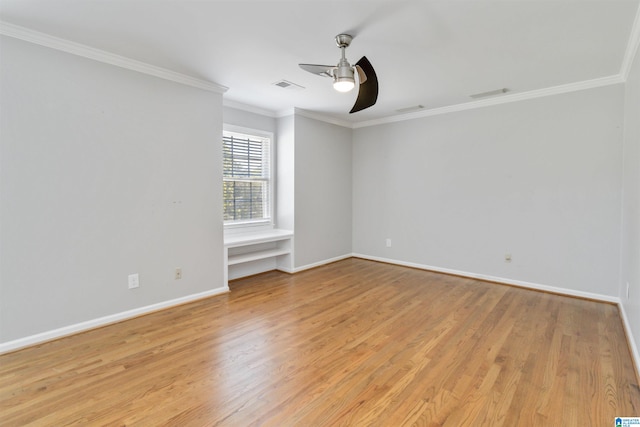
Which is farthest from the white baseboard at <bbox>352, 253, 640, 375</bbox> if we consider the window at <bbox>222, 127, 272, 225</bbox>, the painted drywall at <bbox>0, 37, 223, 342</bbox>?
the painted drywall at <bbox>0, 37, 223, 342</bbox>

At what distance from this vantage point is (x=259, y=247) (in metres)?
4.79

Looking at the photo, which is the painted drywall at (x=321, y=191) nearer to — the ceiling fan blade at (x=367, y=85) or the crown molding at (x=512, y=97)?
the crown molding at (x=512, y=97)

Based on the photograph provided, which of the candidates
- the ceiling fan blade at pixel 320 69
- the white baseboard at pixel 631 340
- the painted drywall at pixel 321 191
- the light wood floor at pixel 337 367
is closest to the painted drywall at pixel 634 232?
the white baseboard at pixel 631 340

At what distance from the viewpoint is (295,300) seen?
3.62 m

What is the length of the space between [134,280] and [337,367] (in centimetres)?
220

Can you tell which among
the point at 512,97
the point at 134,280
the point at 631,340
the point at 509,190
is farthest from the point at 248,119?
the point at 631,340

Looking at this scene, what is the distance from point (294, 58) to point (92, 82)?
1823 mm

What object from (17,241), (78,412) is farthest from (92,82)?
(78,412)

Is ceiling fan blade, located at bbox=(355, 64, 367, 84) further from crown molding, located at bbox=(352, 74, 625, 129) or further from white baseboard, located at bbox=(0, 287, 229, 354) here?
white baseboard, located at bbox=(0, 287, 229, 354)

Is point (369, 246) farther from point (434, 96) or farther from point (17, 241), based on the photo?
point (17, 241)

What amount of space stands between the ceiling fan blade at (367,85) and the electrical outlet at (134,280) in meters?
2.70

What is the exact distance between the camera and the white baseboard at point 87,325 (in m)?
2.47

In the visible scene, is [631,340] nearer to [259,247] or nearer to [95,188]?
[259,247]

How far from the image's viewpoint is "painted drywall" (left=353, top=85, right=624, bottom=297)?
3537 millimetres
